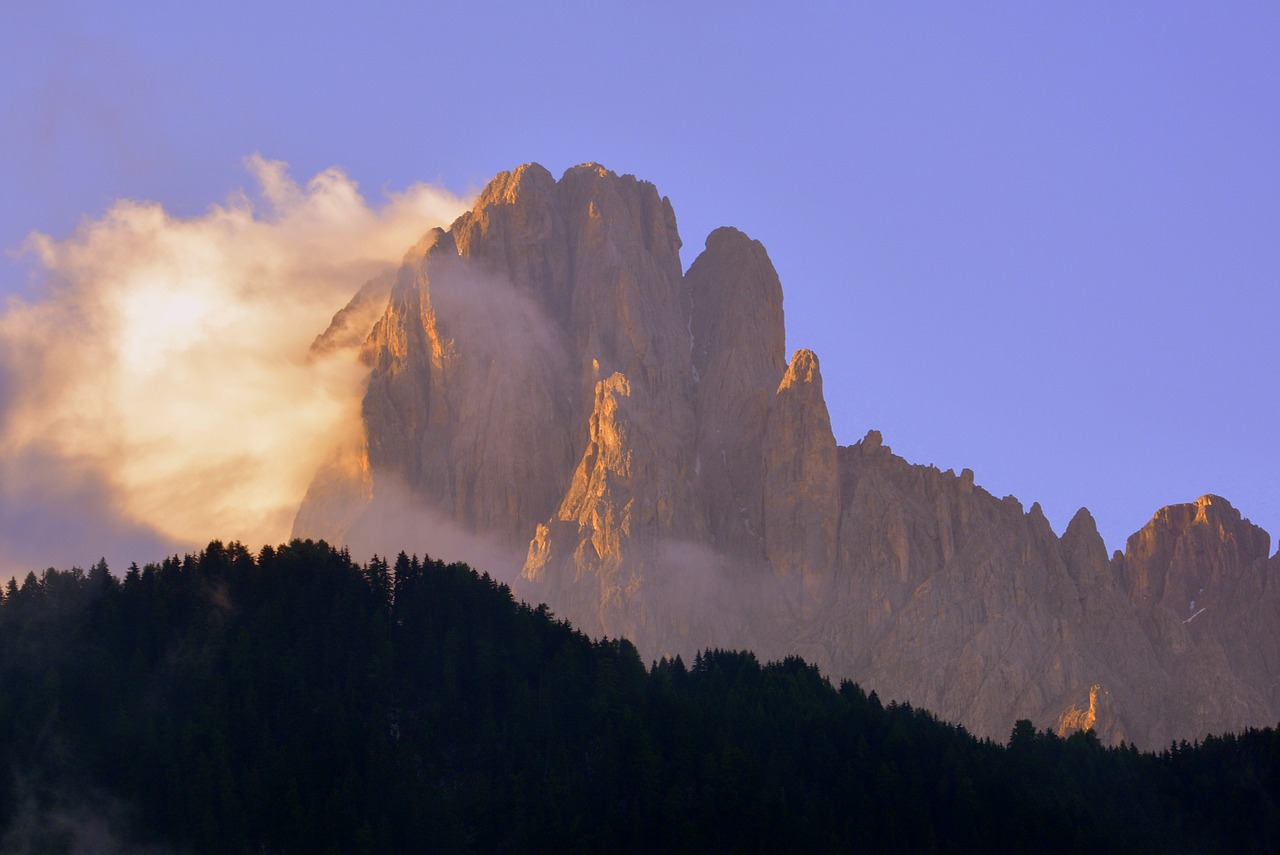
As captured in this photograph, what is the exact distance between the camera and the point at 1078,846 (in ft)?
429

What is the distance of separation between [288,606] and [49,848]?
23329 mm

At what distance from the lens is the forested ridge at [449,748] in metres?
125

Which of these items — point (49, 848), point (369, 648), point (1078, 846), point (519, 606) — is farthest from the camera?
point (519, 606)

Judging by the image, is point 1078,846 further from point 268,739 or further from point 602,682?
point 268,739

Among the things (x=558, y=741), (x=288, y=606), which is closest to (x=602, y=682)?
(x=558, y=741)

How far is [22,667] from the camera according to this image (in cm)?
13325

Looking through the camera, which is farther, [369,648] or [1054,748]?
[1054,748]

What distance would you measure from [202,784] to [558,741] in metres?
20.3

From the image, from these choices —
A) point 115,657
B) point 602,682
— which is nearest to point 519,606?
point 602,682

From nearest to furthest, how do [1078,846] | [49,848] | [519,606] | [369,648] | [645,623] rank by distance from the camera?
1. [49,848]
2. [1078,846]
3. [369,648]
4. [519,606]
5. [645,623]

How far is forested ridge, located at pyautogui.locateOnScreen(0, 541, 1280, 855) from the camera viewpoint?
410 feet

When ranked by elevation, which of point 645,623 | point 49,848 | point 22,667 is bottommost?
point 49,848

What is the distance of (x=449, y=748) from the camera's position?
134m

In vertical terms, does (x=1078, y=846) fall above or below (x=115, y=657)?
below
